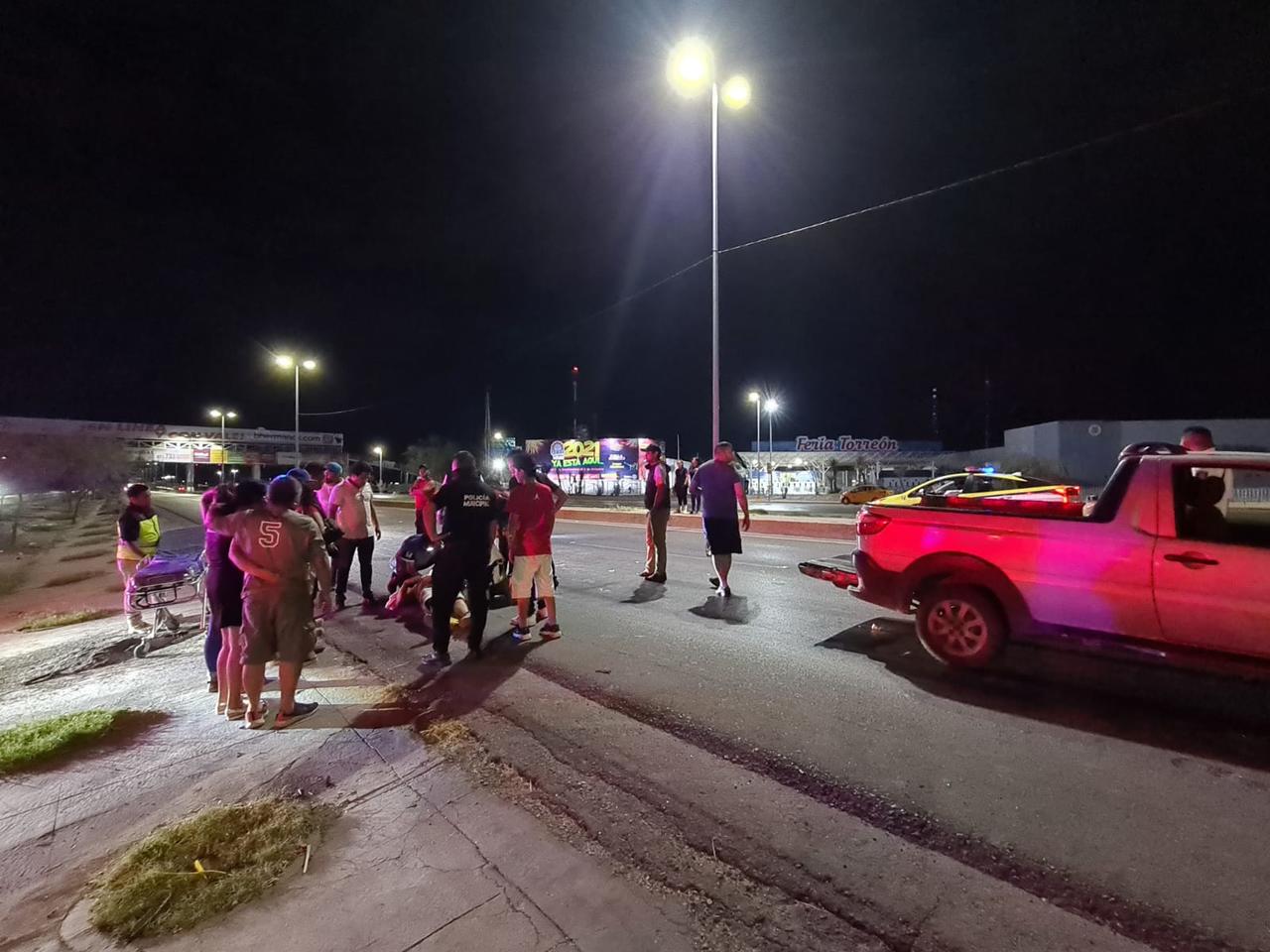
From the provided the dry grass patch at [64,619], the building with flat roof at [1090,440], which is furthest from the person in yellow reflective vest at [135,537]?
the building with flat roof at [1090,440]

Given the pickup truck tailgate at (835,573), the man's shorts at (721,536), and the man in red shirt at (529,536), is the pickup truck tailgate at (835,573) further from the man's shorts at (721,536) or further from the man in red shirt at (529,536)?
the man in red shirt at (529,536)

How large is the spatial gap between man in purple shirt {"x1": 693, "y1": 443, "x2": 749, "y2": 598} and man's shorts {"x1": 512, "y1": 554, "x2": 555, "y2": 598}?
229 cm

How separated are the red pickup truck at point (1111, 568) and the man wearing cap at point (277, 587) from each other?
14.6 feet

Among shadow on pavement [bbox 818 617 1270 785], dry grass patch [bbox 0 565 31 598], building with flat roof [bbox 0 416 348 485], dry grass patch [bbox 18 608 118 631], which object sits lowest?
dry grass patch [bbox 0 565 31 598]

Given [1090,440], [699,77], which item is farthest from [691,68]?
[1090,440]

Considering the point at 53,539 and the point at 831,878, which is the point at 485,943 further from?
the point at 53,539

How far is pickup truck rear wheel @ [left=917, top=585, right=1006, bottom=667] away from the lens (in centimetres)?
475

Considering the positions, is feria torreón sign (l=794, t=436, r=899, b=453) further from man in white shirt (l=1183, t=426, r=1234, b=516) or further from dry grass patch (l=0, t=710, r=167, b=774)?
dry grass patch (l=0, t=710, r=167, b=774)

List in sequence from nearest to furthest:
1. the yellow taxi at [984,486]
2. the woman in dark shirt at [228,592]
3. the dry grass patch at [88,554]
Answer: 1. the woman in dark shirt at [228,592]
2. the yellow taxi at [984,486]
3. the dry grass patch at [88,554]

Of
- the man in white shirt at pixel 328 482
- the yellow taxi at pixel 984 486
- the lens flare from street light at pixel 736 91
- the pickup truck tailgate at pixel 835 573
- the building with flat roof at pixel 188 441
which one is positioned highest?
the lens flare from street light at pixel 736 91

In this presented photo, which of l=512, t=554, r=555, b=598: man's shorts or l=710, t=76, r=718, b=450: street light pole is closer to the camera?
l=512, t=554, r=555, b=598: man's shorts

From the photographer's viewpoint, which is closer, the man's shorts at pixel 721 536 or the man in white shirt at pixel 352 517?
the man's shorts at pixel 721 536

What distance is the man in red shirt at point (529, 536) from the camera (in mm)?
5883

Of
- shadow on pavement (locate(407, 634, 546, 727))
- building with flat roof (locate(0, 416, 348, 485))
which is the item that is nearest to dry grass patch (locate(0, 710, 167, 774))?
shadow on pavement (locate(407, 634, 546, 727))
